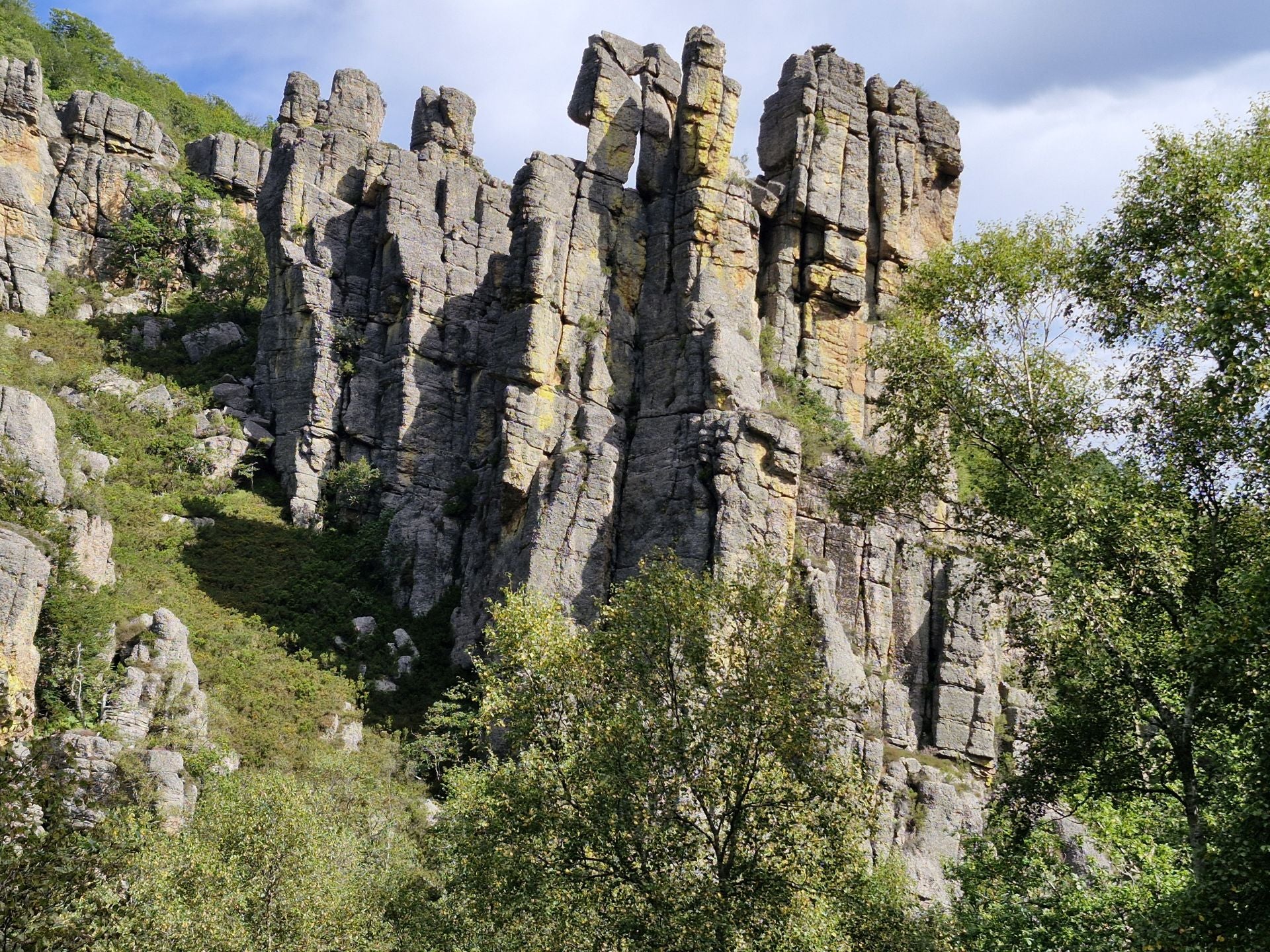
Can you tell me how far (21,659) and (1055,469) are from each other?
30.3 m

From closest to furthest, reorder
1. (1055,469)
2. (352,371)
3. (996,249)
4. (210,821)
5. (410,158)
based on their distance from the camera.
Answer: (1055,469) < (996,249) < (210,821) < (352,371) < (410,158)

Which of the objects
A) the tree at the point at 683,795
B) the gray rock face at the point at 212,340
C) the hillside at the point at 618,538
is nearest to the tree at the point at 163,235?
the hillside at the point at 618,538

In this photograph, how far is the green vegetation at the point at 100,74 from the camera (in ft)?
294

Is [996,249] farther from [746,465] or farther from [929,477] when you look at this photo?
[746,465]

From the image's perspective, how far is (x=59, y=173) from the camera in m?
71.2

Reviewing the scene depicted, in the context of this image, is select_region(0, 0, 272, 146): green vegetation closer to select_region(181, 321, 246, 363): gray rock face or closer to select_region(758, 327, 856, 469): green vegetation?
select_region(181, 321, 246, 363): gray rock face

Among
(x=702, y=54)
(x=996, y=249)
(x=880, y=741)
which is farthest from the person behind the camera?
(x=702, y=54)

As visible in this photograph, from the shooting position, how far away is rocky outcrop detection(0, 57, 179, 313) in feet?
210

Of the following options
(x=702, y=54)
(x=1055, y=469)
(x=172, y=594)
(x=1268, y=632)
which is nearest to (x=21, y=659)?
(x=172, y=594)

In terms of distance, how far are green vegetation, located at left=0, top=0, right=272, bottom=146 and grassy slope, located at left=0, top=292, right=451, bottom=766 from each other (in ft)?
121

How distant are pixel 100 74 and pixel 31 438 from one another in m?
74.1

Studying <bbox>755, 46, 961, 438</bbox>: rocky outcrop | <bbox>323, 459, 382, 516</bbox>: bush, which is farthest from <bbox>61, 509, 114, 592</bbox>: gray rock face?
<bbox>755, 46, 961, 438</bbox>: rocky outcrop

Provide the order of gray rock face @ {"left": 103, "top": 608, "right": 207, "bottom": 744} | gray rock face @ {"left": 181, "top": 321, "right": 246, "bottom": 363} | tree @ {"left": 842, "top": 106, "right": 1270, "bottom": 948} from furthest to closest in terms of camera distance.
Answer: gray rock face @ {"left": 181, "top": 321, "right": 246, "bottom": 363} < gray rock face @ {"left": 103, "top": 608, "right": 207, "bottom": 744} < tree @ {"left": 842, "top": 106, "right": 1270, "bottom": 948}

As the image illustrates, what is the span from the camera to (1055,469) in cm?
1967
